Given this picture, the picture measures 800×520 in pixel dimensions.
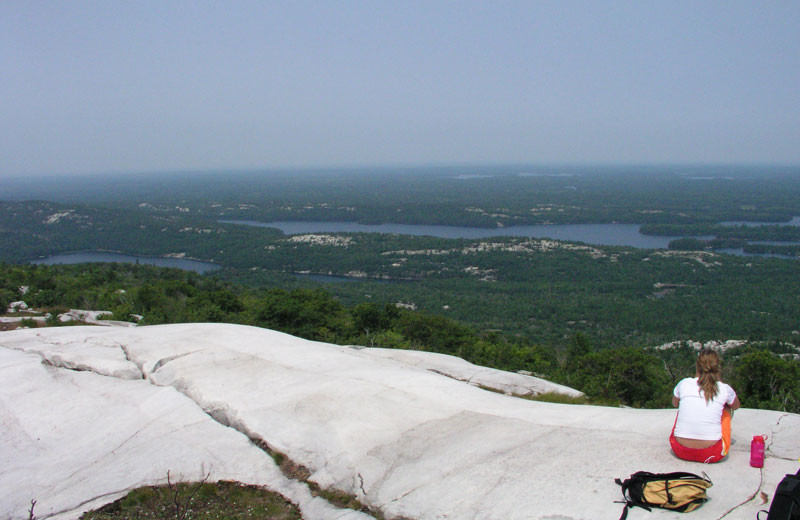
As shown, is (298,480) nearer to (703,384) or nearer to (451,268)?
(703,384)

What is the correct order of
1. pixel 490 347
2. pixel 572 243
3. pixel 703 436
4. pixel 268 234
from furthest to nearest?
1. pixel 268 234
2. pixel 572 243
3. pixel 490 347
4. pixel 703 436

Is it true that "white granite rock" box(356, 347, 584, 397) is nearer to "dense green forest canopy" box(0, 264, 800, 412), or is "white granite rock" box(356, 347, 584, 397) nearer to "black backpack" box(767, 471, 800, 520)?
"dense green forest canopy" box(0, 264, 800, 412)

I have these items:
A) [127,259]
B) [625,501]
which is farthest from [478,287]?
[127,259]

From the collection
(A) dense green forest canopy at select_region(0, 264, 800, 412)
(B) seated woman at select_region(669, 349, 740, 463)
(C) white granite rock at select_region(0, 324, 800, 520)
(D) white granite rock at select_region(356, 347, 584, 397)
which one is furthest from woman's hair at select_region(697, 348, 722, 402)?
(A) dense green forest canopy at select_region(0, 264, 800, 412)

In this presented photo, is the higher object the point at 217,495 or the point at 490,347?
the point at 217,495

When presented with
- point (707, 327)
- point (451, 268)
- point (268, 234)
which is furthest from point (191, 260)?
point (707, 327)
